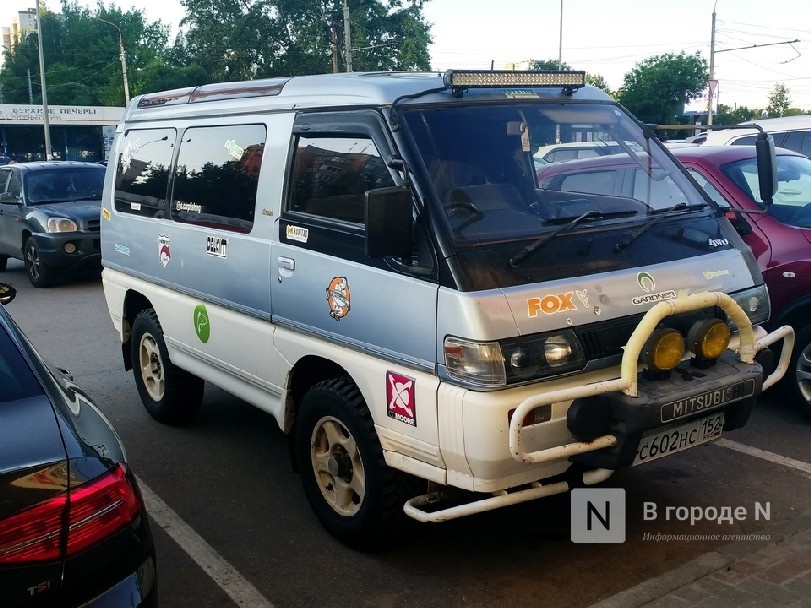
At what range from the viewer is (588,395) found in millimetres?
3410

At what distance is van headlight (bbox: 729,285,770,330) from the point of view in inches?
165

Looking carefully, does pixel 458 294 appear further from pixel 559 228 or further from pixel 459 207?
pixel 559 228

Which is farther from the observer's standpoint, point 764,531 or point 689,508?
point 689,508

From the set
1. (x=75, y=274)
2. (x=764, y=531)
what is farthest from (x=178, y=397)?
(x=75, y=274)

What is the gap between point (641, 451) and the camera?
144 inches

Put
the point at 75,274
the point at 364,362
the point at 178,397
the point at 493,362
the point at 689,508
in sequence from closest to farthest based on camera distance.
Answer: the point at 493,362 < the point at 364,362 < the point at 689,508 < the point at 178,397 < the point at 75,274

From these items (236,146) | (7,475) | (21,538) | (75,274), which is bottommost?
(75,274)

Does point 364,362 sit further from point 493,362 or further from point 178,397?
point 178,397

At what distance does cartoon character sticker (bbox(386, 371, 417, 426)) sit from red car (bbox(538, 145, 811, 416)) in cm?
141

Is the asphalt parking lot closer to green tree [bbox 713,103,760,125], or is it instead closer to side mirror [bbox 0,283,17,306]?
side mirror [bbox 0,283,17,306]

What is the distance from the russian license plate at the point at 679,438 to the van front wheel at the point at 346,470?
1.05 metres

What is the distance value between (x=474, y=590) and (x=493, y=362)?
112 centimetres

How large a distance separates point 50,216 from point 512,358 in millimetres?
11013

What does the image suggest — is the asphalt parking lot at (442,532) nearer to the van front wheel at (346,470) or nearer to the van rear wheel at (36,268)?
the van front wheel at (346,470)
